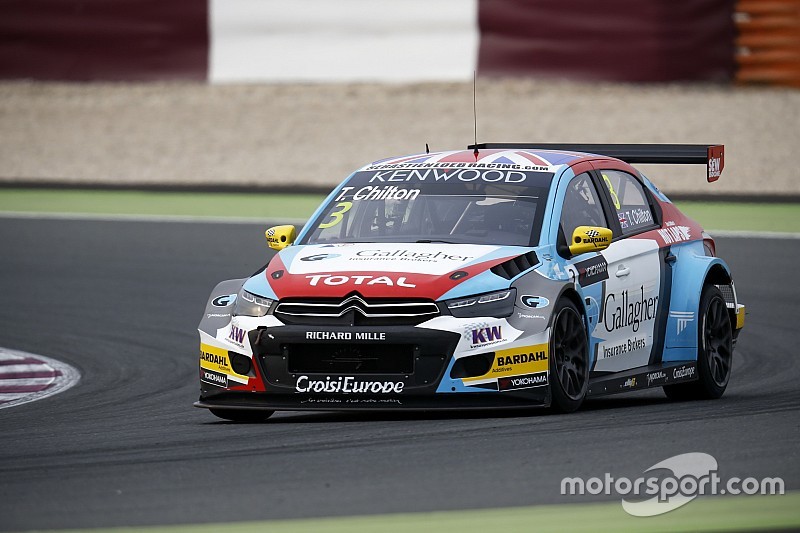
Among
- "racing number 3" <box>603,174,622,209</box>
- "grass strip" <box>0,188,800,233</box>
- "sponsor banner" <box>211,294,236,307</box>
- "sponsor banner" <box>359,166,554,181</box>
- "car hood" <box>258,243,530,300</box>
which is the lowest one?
"grass strip" <box>0,188,800,233</box>

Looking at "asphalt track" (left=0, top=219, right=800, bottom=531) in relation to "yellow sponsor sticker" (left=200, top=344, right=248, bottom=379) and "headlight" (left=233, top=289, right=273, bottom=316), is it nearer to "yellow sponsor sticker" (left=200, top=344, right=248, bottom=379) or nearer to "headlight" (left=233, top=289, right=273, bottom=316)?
"yellow sponsor sticker" (left=200, top=344, right=248, bottom=379)

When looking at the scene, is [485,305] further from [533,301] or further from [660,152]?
[660,152]

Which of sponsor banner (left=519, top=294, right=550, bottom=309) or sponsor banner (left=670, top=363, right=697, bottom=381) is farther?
sponsor banner (left=670, top=363, right=697, bottom=381)

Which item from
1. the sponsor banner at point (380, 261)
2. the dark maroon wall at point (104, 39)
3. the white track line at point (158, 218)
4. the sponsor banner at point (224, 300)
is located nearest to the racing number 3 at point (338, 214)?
the sponsor banner at point (380, 261)

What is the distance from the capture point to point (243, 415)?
895cm

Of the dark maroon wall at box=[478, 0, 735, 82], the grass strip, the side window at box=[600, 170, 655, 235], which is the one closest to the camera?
the side window at box=[600, 170, 655, 235]

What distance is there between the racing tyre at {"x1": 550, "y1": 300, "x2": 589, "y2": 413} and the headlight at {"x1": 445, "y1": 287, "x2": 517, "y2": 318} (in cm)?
24

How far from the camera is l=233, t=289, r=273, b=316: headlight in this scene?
27.8 feet

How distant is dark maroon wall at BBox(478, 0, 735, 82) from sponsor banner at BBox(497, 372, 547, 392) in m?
16.7

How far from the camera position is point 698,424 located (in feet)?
26.7

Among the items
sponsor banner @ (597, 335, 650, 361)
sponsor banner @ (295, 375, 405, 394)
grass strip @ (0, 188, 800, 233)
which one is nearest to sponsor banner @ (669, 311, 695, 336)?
sponsor banner @ (597, 335, 650, 361)

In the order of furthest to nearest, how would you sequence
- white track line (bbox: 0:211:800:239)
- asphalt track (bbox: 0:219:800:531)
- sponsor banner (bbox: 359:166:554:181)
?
white track line (bbox: 0:211:800:239) → sponsor banner (bbox: 359:166:554:181) → asphalt track (bbox: 0:219:800:531)

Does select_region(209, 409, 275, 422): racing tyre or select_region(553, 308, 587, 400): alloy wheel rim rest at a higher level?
select_region(553, 308, 587, 400): alloy wheel rim

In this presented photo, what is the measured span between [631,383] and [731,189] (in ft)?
41.2
